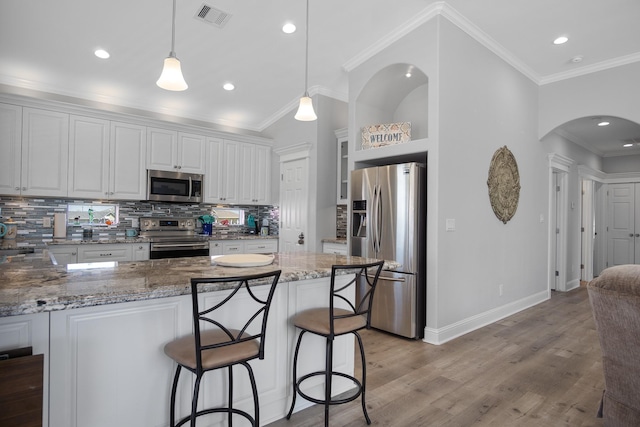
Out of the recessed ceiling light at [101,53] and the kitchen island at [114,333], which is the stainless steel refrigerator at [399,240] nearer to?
the kitchen island at [114,333]

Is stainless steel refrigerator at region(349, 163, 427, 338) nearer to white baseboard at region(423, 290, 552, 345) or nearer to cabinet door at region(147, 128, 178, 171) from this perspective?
white baseboard at region(423, 290, 552, 345)

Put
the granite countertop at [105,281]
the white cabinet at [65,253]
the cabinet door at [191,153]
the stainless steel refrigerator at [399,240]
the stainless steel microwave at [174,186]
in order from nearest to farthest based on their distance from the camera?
the granite countertop at [105,281] → the stainless steel refrigerator at [399,240] → the white cabinet at [65,253] → the stainless steel microwave at [174,186] → the cabinet door at [191,153]

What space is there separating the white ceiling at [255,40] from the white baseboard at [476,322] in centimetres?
300

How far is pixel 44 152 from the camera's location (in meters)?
4.16

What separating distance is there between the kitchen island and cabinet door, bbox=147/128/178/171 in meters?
3.20

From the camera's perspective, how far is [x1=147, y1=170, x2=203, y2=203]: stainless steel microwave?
489 centimetres

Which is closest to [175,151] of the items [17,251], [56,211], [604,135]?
[56,211]

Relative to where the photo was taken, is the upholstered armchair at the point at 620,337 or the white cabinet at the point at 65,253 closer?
the upholstered armchair at the point at 620,337

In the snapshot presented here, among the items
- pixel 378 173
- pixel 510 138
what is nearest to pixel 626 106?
pixel 510 138

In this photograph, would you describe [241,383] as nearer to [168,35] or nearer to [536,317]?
[168,35]

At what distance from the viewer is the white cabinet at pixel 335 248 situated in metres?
4.66

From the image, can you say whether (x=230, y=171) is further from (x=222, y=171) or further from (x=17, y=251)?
(x=17, y=251)

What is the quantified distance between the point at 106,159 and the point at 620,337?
5278 mm

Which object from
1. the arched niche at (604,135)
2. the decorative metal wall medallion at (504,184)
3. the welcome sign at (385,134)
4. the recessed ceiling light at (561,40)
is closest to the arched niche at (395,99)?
the welcome sign at (385,134)
